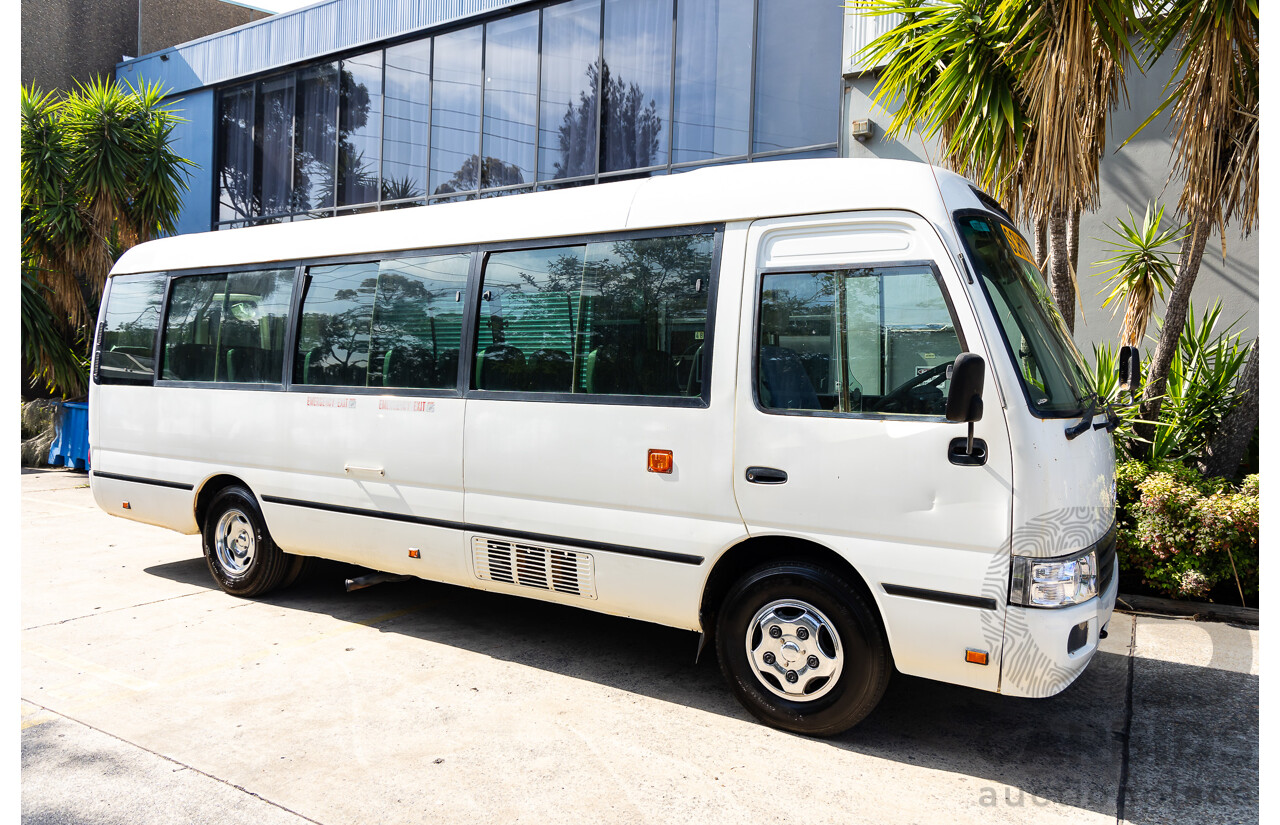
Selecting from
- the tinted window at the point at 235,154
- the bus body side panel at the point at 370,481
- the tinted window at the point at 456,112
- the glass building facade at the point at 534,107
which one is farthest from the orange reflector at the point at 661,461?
the tinted window at the point at 235,154

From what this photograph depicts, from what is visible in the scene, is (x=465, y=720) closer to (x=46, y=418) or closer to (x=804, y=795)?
(x=804, y=795)

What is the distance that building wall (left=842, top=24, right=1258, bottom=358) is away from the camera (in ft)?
28.9

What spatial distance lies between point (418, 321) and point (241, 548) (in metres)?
2.50

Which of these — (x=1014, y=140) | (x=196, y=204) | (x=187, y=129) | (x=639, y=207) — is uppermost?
(x=187, y=129)

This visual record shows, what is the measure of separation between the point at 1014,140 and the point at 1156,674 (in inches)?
164

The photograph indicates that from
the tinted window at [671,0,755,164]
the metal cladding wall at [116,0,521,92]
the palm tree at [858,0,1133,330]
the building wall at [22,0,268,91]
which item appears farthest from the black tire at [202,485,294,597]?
the building wall at [22,0,268,91]

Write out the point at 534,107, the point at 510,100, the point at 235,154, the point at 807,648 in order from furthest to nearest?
the point at 235,154 → the point at 510,100 → the point at 534,107 → the point at 807,648

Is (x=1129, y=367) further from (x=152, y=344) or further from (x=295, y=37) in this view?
(x=295, y=37)

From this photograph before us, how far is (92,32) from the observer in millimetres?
21078

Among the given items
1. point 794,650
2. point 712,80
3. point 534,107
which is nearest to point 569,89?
point 534,107

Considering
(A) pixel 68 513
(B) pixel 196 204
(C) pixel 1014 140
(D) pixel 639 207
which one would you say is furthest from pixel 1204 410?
(B) pixel 196 204

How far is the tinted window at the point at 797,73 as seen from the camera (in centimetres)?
1065

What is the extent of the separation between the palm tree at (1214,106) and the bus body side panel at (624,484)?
426cm

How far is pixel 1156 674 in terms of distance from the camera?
521 cm
